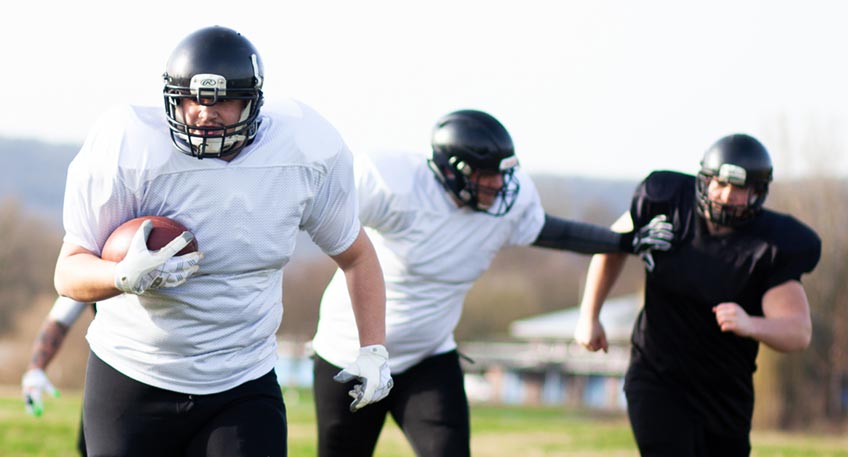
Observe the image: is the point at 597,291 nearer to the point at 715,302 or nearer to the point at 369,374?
the point at 715,302

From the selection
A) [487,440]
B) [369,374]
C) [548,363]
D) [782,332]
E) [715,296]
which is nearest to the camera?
[369,374]

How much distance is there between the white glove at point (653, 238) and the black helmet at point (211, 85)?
2189 mm

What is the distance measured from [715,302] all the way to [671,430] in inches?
23.3

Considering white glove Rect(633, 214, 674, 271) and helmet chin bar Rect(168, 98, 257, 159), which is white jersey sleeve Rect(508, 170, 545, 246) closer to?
white glove Rect(633, 214, 674, 271)

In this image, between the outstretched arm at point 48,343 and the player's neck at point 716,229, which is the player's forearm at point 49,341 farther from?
the player's neck at point 716,229

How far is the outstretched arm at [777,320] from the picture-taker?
15.0 feet

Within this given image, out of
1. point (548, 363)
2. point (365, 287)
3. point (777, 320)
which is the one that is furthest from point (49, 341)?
point (548, 363)

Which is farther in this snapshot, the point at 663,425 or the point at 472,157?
the point at 472,157

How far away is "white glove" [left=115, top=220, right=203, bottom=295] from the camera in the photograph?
3158 millimetres

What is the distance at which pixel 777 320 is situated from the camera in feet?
15.4

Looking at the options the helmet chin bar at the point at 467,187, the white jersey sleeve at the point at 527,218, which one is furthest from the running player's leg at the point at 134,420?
the white jersey sleeve at the point at 527,218

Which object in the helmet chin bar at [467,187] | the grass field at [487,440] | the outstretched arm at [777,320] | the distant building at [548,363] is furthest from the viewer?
the distant building at [548,363]

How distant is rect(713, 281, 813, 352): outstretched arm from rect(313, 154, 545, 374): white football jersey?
113 cm

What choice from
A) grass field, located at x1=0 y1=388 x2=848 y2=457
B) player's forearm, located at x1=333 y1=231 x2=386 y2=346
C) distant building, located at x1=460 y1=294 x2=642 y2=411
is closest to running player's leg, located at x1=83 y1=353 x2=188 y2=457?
player's forearm, located at x1=333 y1=231 x2=386 y2=346
